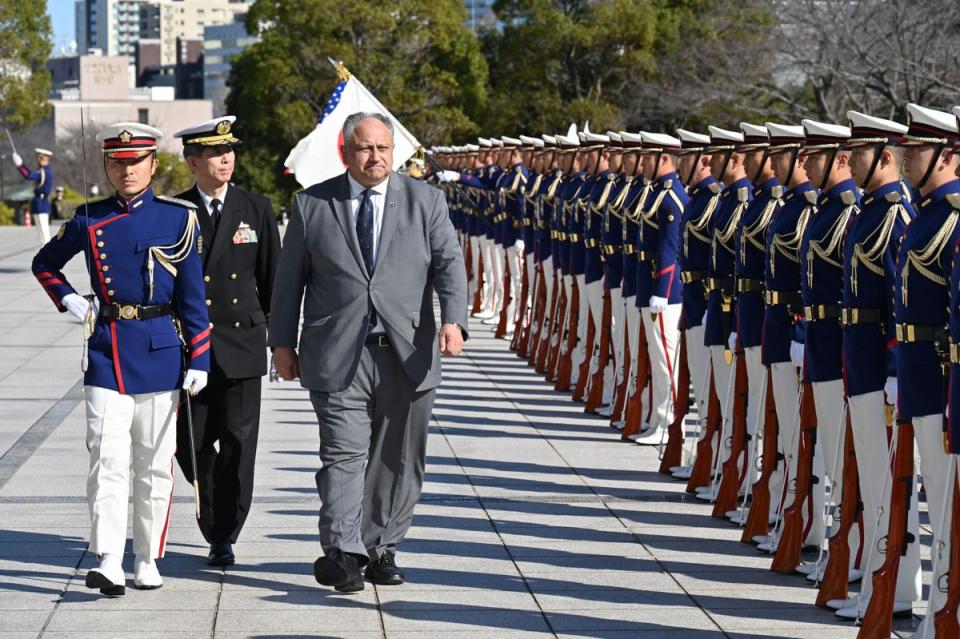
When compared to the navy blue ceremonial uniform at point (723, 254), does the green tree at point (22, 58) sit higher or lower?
lower

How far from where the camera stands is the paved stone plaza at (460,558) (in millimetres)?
6484

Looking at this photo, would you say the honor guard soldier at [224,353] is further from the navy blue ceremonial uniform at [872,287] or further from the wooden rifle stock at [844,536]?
the navy blue ceremonial uniform at [872,287]

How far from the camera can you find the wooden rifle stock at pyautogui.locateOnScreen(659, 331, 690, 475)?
9.86 metres

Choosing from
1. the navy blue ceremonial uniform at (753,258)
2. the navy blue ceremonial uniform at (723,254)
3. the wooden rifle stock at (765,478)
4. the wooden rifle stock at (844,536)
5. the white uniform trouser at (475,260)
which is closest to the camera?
the wooden rifle stock at (844,536)

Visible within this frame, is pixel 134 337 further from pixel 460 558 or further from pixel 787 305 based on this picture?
pixel 787 305

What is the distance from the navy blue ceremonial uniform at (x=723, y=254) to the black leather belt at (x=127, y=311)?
3.18 m

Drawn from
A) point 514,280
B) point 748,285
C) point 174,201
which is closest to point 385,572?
point 174,201

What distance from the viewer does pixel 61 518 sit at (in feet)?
27.5

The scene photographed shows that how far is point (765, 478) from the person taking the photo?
8008mm

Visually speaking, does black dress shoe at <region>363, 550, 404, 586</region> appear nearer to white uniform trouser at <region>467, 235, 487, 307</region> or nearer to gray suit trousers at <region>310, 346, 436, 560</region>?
gray suit trousers at <region>310, 346, 436, 560</region>

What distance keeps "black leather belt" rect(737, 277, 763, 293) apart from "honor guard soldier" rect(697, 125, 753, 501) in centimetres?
37

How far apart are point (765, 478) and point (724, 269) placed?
1.31 m

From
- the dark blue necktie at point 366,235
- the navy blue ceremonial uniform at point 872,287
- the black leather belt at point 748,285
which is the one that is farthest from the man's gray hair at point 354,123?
the black leather belt at point 748,285

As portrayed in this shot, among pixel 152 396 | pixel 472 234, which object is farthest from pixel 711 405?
pixel 472 234
